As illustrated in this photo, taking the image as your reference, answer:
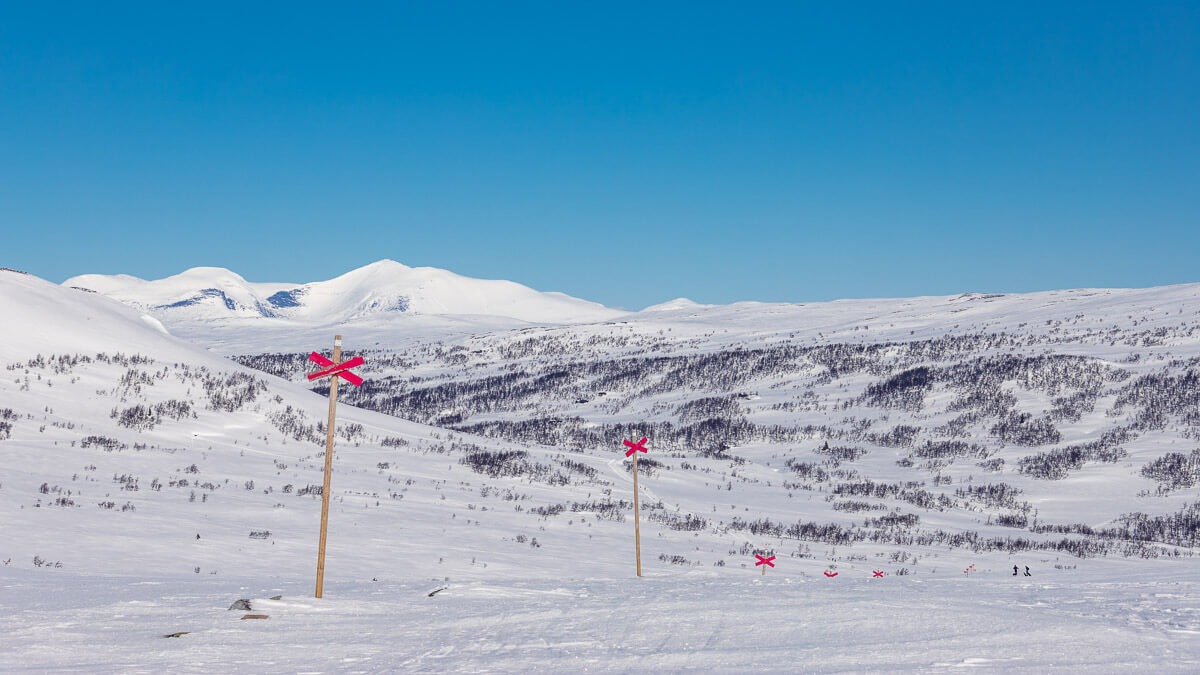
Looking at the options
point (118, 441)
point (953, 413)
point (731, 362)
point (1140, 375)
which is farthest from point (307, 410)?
point (731, 362)

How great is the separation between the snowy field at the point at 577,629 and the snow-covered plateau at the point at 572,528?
80 mm

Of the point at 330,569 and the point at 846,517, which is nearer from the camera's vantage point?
the point at 330,569

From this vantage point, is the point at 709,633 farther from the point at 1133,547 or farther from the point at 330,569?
the point at 1133,547

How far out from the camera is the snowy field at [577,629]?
31.4ft

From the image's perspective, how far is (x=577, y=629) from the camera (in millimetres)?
12070

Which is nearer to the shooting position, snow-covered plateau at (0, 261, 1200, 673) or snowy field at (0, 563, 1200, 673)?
snowy field at (0, 563, 1200, 673)

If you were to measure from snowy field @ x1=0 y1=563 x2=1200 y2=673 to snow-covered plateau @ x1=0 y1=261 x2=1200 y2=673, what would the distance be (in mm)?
80

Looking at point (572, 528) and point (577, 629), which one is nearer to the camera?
point (577, 629)

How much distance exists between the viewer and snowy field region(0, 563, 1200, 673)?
376 inches

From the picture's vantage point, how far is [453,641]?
37.1ft

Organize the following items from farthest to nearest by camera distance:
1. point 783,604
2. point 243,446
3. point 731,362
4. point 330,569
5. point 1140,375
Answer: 1. point 731,362
2. point 1140,375
3. point 243,446
4. point 330,569
5. point 783,604

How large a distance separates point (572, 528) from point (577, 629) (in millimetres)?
22179

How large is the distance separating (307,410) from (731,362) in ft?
391

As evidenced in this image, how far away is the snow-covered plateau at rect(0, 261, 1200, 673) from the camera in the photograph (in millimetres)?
10711
